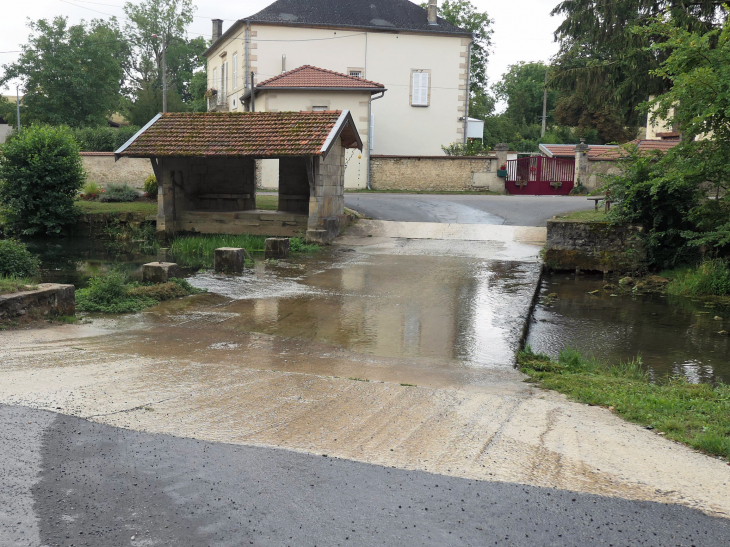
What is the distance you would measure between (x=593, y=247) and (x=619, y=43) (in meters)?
6.76

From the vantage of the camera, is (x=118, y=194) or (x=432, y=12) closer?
(x=118, y=194)

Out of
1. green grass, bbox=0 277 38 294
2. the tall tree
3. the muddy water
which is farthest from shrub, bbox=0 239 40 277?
the tall tree

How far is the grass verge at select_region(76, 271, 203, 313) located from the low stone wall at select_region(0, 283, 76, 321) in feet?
1.92

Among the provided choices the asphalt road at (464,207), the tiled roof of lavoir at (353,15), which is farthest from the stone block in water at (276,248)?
the tiled roof of lavoir at (353,15)

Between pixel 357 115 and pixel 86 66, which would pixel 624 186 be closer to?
pixel 357 115

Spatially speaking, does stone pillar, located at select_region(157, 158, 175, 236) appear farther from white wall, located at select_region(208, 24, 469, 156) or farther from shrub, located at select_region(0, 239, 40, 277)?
white wall, located at select_region(208, 24, 469, 156)

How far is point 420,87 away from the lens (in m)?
35.1

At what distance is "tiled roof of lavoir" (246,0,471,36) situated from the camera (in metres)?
Result: 34.5

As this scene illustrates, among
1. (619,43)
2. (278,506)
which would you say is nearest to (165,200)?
(619,43)

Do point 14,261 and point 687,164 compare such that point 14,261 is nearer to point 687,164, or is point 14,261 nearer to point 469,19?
point 687,164

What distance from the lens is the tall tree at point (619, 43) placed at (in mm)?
16250

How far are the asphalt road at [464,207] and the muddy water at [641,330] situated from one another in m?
7.43

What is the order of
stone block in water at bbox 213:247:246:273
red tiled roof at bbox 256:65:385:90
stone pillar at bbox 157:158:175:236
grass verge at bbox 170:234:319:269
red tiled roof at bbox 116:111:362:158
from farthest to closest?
red tiled roof at bbox 256:65:385:90, stone pillar at bbox 157:158:175:236, red tiled roof at bbox 116:111:362:158, grass verge at bbox 170:234:319:269, stone block in water at bbox 213:247:246:273

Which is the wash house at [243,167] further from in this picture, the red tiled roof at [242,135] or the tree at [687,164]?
the tree at [687,164]
